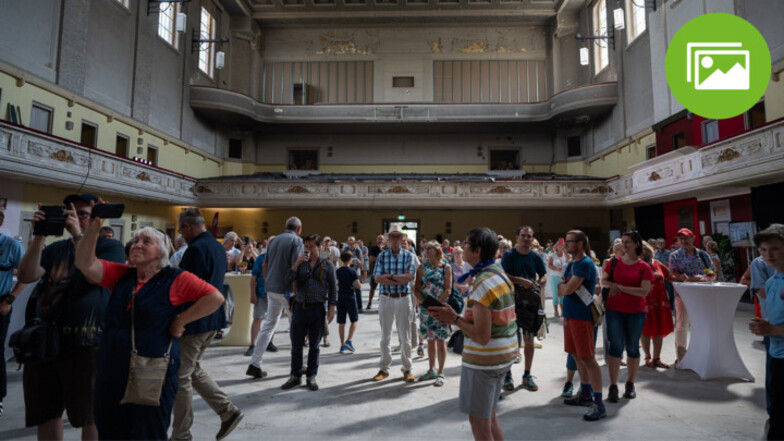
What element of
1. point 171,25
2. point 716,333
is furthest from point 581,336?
point 171,25

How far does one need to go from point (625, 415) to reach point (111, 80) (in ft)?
56.0

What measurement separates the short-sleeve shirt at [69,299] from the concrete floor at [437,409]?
4.13ft

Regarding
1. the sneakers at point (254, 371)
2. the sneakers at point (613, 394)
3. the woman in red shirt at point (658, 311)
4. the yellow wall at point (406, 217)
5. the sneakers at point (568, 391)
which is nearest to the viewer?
the sneakers at point (613, 394)

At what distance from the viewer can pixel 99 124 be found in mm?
13195

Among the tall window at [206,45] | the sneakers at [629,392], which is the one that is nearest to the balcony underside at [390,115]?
the tall window at [206,45]

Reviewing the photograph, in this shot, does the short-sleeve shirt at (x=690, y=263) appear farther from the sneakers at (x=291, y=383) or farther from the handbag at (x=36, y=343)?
the handbag at (x=36, y=343)

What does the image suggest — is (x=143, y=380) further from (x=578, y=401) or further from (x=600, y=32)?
(x=600, y=32)

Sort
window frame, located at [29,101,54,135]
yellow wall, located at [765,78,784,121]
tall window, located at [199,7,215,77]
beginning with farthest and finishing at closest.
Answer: tall window, located at [199,7,215,77] < window frame, located at [29,101,54,135] < yellow wall, located at [765,78,784,121]

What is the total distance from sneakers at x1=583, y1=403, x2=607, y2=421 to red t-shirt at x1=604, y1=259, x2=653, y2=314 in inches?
37.3

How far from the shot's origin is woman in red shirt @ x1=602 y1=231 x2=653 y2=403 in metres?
3.75

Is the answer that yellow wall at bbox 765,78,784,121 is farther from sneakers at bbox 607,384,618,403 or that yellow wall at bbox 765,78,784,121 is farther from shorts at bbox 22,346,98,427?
shorts at bbox 22,346,98,427

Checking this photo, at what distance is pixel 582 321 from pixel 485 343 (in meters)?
1.77

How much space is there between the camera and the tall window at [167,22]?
16219mm

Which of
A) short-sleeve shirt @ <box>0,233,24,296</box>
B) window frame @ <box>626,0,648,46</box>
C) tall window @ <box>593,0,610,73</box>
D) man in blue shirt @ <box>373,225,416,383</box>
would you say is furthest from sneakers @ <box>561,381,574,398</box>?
tall window @ <box>593,0,610,73</box>
